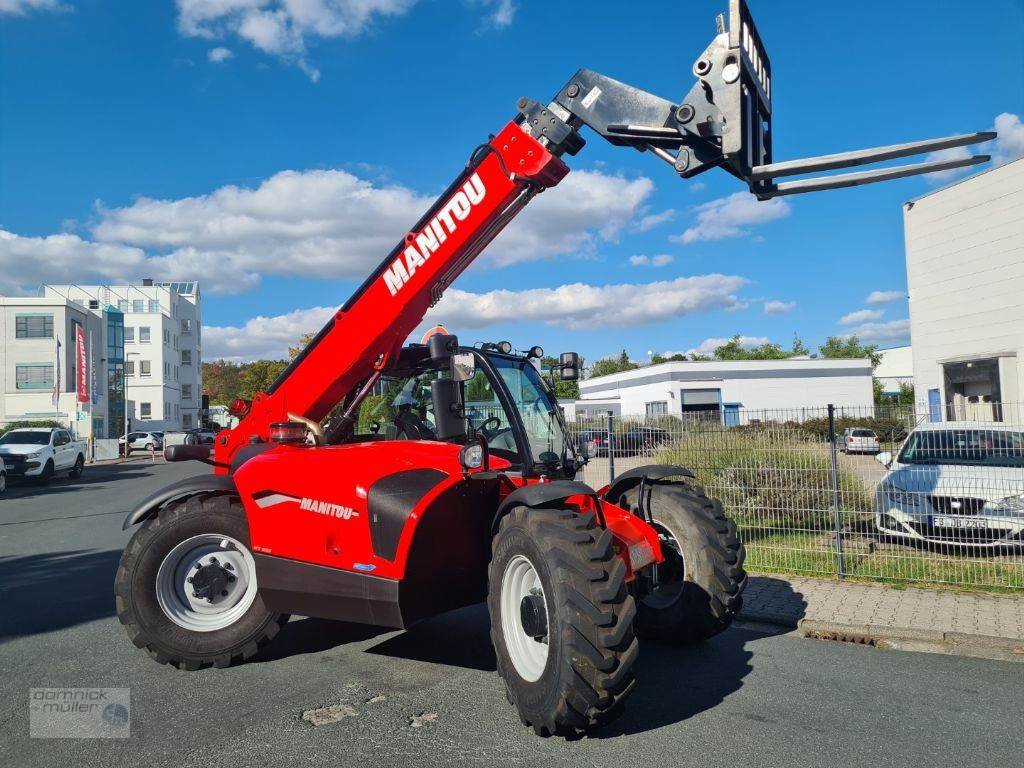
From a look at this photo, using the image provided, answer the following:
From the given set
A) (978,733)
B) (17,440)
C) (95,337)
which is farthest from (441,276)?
(95,337)

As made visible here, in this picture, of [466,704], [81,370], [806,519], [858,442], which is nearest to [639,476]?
[466,704]

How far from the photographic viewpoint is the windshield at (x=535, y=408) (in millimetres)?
5598

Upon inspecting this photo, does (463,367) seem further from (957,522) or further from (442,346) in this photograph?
(957,522)

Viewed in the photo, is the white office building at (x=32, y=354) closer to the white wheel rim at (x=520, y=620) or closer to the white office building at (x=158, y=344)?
the white office building at (x=158, y=344)

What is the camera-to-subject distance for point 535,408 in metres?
5.80

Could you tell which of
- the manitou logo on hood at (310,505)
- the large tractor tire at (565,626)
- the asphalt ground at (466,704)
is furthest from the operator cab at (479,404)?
the asphalt ground at (466,704)

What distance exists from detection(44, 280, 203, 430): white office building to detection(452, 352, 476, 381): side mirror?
65081 millimetres

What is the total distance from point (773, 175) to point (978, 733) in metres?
3.28

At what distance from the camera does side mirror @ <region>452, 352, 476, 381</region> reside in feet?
17.7

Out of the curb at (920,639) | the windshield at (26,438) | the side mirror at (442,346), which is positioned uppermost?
the side mirror at (442,346)

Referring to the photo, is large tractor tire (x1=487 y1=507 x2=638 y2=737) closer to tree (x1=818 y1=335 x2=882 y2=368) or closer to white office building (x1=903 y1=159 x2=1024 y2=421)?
white office building (x1=903 y1=159 x2=1024 y2=421)

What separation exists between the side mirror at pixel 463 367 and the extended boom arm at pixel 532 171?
2.19 feet

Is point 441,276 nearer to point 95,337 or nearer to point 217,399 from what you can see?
point 95,337

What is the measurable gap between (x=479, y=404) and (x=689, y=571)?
6.35ft
